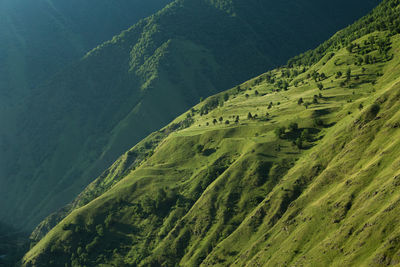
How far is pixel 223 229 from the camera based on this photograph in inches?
5340

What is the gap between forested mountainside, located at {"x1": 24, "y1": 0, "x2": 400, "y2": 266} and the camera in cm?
9825

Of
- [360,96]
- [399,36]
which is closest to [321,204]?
[360,96]

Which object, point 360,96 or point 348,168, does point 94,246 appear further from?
point 360,96

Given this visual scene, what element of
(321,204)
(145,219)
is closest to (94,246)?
(145,219)

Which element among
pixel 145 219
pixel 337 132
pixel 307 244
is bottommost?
pixel 307 244

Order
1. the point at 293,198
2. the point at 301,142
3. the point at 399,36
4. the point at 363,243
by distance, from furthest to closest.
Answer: the point at 399,36
the point at 301,142
the point at 293,198
the point at 363,243

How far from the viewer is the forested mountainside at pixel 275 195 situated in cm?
9825

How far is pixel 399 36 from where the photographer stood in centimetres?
19188

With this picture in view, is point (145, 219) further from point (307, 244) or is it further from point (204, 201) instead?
point (307, 244)

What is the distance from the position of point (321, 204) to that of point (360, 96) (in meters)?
75.1

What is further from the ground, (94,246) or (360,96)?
(94,246)

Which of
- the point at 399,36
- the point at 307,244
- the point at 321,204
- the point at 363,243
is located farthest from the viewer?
the point at 399,36

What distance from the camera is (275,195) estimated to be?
12962 centimetres

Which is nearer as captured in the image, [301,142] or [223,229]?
[223,229]
